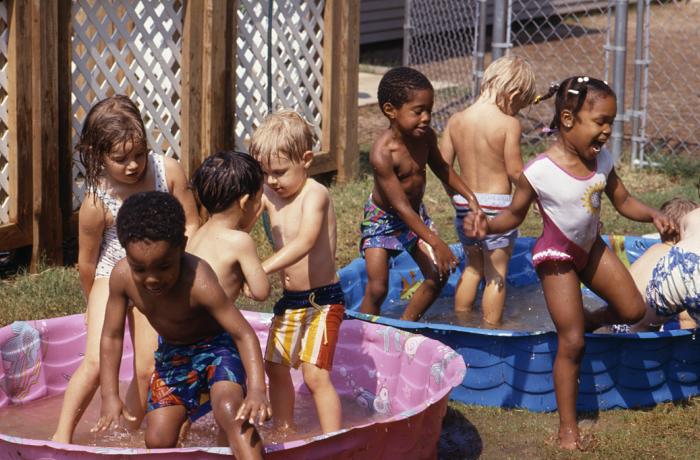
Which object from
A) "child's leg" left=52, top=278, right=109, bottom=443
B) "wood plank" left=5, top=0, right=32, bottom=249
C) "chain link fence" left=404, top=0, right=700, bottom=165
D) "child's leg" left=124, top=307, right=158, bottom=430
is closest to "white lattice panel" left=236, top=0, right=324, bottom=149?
"chain link fence" left=404, top=0, right=700, bottom=165

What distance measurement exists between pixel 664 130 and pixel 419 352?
7.33 m

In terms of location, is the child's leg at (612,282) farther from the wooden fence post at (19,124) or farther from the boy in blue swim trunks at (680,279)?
the wooden fence post at (19,124)

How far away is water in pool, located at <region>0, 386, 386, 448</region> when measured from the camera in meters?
4.82

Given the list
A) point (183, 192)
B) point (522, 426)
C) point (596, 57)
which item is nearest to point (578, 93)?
point (522, 426)

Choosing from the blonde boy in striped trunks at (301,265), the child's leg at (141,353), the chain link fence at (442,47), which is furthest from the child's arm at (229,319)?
the chain link fence at (442,47)

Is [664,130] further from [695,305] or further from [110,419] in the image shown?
[110,419]

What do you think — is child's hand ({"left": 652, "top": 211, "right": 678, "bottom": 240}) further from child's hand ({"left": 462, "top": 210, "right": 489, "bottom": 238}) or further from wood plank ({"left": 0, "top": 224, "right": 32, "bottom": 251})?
wood plank ({"left": 0, "top": 224, "right": 32, "bottom": 251})

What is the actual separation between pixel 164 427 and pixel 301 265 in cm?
97

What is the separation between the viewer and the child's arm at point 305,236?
4.38m

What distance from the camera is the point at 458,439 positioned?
4.82 metres

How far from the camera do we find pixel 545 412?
5.16 meters

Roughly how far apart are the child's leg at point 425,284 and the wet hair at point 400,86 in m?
0.80

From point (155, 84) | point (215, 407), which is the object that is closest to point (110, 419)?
point (215, 407)

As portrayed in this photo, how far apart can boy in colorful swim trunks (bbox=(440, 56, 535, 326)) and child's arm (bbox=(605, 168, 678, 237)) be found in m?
0.85
